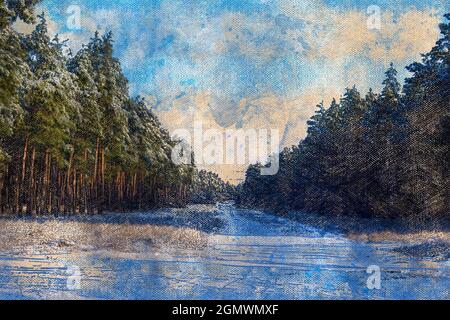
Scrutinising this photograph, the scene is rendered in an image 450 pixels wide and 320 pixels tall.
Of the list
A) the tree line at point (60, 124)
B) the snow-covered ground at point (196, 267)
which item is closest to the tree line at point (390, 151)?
the snow-covered ground at point (196, 267)

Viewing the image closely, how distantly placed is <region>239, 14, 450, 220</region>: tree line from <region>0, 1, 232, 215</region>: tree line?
65.3 feet

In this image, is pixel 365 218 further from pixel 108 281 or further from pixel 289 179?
pixel 289 179

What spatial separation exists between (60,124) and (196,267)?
26.4 metres

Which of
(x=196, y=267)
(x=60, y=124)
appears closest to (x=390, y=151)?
(x=60, y=124)

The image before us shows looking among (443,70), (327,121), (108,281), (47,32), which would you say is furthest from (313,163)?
(108,281)

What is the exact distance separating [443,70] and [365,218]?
1621cm

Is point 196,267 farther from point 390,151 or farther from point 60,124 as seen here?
point 60,124

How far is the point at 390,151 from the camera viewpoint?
36.5m

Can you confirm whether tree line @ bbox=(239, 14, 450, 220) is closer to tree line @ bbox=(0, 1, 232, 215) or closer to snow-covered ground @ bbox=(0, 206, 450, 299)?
snow-covered ground @ bbox=(0, 206, 450, 299)

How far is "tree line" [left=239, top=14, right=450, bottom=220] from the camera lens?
30938 millimetres

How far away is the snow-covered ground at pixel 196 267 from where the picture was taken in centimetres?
1086

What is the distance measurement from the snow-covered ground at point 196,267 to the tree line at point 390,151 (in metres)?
7.67

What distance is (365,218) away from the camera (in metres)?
43.4

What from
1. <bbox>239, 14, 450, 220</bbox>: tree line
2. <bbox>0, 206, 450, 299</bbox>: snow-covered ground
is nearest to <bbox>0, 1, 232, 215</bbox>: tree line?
<bbox>0, 206, 450, 299</bbox>: snow-covered ground
